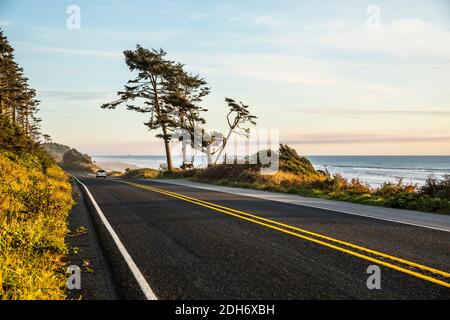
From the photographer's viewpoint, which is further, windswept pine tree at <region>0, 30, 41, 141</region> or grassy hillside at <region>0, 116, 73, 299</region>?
windswept pine tree at <region>0, 30, 41, 141</region>

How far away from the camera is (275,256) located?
6809 millimetres

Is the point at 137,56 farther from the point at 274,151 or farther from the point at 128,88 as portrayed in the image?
the point at 274,151

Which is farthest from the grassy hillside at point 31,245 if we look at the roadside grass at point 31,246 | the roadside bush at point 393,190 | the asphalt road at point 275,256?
the roadside bush at point 393,190

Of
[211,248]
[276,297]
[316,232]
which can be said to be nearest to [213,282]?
[276,297]

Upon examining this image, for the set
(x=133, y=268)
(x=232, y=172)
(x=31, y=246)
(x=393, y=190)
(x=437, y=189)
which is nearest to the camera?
(x=133, y=268)

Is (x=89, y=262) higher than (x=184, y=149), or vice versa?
(x=184, y=149)

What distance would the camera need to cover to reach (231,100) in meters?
41.6

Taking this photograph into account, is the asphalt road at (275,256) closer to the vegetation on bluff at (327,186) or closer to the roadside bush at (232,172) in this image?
the vegetation on bluff at (327,186)

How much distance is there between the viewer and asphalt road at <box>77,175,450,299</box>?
518 centimetres

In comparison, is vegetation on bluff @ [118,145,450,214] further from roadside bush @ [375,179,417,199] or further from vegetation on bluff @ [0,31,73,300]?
vegetation on bluff @ [0,31,73,300]

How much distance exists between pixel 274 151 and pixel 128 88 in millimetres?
20189

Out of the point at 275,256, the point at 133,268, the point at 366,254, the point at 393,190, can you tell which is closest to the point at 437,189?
the point at 393,190

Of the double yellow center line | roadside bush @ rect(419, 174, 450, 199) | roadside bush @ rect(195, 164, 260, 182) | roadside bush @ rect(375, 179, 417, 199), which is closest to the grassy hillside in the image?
the double yellow center line

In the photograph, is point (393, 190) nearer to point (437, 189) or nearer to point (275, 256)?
point (437, 189)
